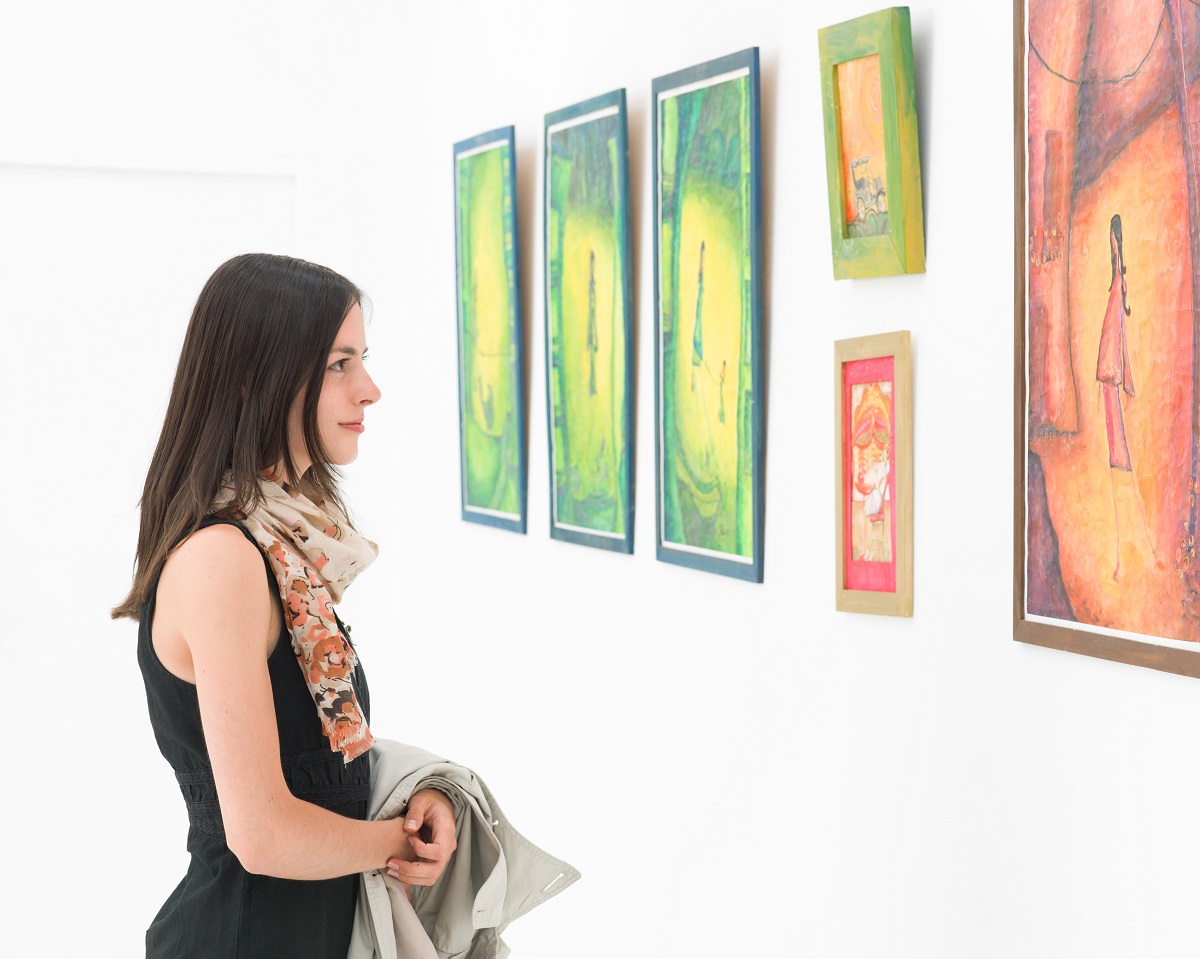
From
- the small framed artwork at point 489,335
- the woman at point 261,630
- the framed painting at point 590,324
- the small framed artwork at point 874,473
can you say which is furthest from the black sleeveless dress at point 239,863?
the small framed artwork at point 489,335

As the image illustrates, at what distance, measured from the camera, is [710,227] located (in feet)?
7.14

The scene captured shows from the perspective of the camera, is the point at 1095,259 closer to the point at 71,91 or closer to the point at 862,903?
the point at 862,903

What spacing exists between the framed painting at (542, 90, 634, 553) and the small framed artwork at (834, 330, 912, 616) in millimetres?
706

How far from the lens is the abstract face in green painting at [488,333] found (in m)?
3.03

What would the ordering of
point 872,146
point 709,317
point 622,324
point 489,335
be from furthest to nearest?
point 489,335 → point 622,324 → point 709,317 → point 872,146

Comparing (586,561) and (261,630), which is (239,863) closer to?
(261,630)

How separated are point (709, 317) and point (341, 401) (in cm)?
83

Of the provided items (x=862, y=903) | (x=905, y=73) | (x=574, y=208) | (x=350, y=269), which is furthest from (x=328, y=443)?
(x=350, y=269)

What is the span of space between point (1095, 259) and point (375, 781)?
3.46 feet

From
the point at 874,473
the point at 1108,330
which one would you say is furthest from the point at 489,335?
the point at 1108,330

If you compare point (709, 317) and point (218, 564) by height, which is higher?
point (709, 317)

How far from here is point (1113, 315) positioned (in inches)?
55.0

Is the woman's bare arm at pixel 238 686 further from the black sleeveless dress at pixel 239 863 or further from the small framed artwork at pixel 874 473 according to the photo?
the small framed artwork at pixel 874 473

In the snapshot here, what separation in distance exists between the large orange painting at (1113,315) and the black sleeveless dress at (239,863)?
2.83 feet
